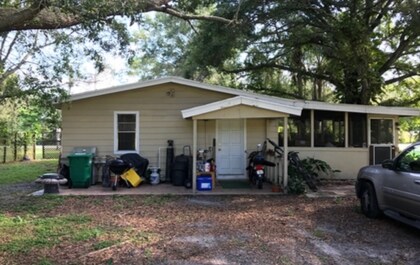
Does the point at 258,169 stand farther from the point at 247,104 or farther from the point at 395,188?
the point at 395,188

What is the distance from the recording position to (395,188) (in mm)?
6414

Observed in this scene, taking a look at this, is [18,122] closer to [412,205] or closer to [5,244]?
[5,244]

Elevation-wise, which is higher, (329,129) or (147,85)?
(147,85)

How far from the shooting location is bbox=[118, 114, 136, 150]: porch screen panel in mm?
12188

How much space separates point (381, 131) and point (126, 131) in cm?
860

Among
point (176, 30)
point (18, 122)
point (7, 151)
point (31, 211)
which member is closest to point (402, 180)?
point (31, 211)

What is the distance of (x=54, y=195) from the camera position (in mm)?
9812

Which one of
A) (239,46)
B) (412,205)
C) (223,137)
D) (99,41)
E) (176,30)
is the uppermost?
(176,30)

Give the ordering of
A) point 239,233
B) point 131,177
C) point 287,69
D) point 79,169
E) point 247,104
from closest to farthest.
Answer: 1. point 239,233
2. point 247,104
3. point 79,169
4. point 131,177
5. point 287,69

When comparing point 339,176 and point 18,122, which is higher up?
point 18,122

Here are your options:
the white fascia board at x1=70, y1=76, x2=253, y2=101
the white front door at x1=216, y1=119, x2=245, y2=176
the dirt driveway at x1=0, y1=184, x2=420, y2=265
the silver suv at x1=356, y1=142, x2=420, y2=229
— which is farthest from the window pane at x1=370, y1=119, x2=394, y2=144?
the silver suv at x1=356, y1=142, x2=420, y2=229

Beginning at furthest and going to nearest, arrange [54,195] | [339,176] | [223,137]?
[339,176] < [223,137] < [54,195]

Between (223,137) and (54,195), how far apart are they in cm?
516

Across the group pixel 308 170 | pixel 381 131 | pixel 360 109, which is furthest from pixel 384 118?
pixel 308 170
